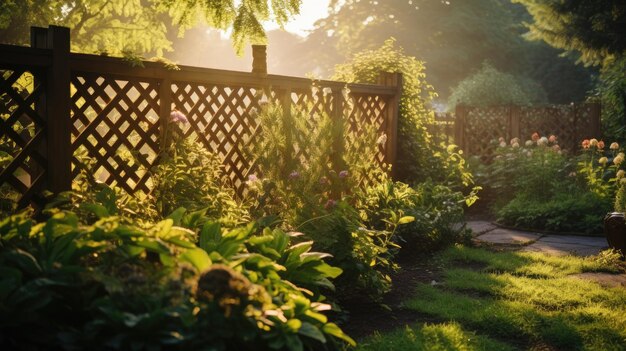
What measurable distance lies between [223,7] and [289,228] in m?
1.84

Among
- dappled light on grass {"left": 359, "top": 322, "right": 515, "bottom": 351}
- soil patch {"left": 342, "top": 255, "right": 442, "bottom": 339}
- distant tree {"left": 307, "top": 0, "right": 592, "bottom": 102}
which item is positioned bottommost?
soil patch {"left": 342, "top": 255, "right": 442, "bottom": 339}

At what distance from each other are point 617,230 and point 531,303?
2007mm

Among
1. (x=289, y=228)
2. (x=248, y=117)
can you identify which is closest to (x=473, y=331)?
(x=289, y=228)

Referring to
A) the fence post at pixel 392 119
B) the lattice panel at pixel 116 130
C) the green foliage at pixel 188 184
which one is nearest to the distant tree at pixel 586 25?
the fence post at pixel 392 119

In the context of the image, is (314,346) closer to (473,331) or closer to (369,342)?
(369,342)

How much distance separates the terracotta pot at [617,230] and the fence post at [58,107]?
4.84 metres

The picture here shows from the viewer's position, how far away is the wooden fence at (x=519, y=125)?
1131cm

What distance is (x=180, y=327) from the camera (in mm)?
2010

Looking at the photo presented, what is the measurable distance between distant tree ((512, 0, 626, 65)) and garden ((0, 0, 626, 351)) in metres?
4.57

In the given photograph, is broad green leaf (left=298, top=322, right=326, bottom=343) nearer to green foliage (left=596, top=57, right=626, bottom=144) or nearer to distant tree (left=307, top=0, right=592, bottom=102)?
green foliage (left=596, top=57, right=626, bottom=144)

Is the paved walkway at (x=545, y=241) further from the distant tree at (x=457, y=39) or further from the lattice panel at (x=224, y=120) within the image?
the distant tree at (x=457, y=39)

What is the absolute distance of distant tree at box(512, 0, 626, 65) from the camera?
1107 cm

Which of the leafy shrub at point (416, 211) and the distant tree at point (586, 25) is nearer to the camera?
the leafy shrub at point (416, 211)

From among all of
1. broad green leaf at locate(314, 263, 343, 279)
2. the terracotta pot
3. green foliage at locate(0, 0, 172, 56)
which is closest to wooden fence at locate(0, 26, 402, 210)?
broad green leaf at locate(314, 263, 343, 279)
